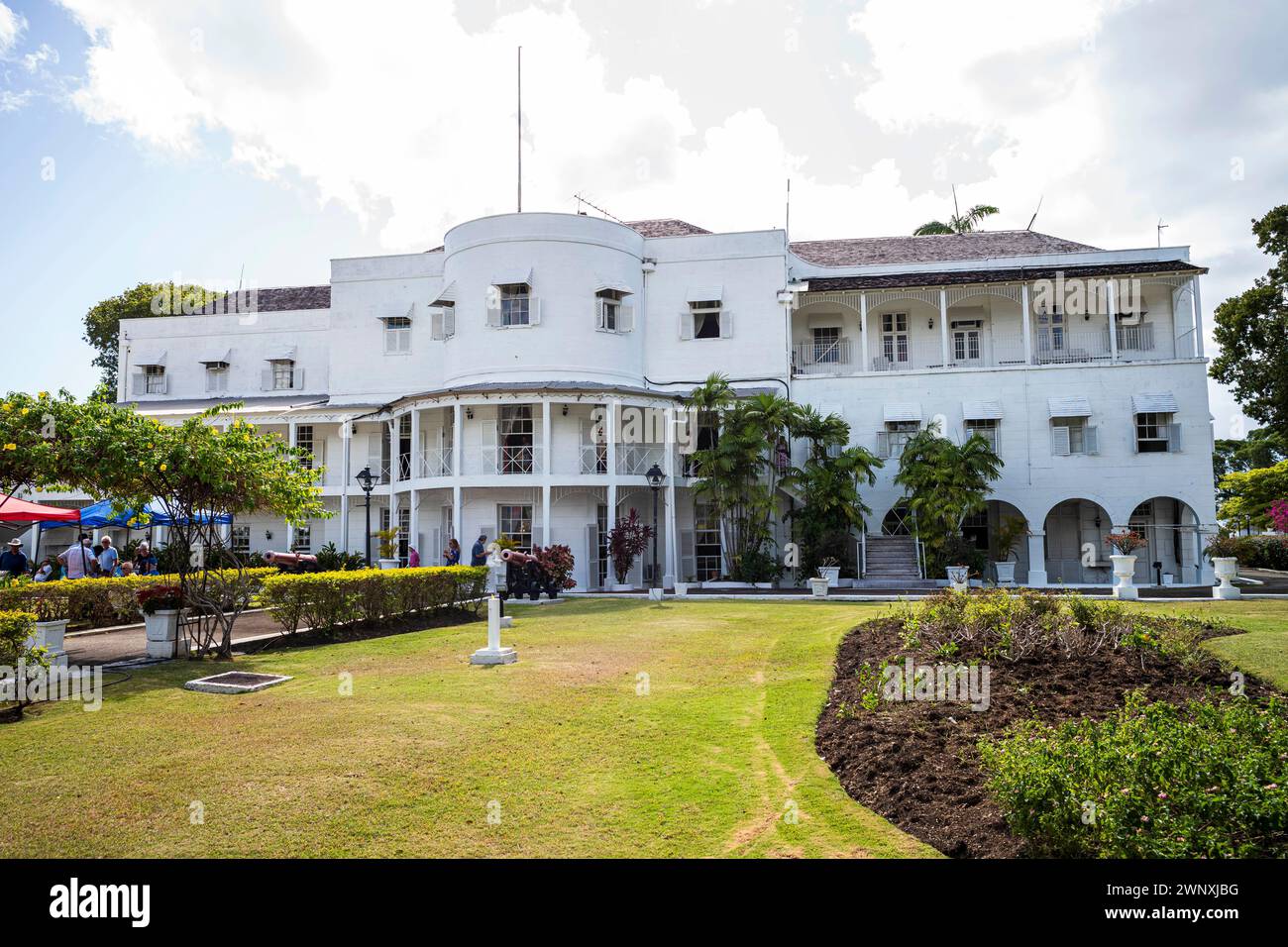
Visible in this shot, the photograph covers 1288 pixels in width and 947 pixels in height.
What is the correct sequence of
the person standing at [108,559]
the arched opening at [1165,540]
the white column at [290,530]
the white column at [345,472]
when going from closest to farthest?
the person standing at [108,559] → the arched opening at [1165,540] → the white column at [345,472] → the white column at [290,530]

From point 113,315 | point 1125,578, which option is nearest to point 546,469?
point 1125,578

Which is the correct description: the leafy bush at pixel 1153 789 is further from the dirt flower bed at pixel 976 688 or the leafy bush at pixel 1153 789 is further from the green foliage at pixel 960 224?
the green foliage at pixel 960 224

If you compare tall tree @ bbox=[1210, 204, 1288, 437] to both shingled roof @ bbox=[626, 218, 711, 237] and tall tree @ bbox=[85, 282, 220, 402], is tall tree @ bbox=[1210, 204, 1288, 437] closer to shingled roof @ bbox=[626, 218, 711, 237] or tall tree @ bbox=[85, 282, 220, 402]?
shingled roof @ bbox=[626, 218, 711, 237]

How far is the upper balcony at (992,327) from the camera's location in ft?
85.7

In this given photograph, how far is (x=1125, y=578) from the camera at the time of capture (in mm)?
18109

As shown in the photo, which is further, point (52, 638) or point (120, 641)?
point (120, 641)

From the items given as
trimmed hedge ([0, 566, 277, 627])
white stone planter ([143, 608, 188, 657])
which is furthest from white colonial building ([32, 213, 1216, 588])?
white stone planter ([143, 608, 188, 657])

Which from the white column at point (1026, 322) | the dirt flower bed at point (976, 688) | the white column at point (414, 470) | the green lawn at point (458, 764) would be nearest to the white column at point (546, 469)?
the white column at point (414, 470)

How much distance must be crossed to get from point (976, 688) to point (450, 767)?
186 inches

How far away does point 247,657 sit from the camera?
12094 mm

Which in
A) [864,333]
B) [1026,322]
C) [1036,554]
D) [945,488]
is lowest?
[1036,554]

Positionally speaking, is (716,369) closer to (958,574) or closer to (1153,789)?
(958,574)

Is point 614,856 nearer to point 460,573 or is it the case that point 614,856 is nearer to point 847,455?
point 460,573

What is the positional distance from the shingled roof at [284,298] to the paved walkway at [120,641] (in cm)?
2170
